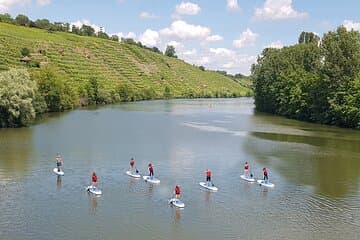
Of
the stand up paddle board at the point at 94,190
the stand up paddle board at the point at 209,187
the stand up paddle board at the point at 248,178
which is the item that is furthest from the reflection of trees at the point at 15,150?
the stand up paddle board at the point at 248,178

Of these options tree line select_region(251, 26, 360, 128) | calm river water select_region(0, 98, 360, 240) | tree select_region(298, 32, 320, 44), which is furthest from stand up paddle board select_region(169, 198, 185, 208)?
tree select_region(298, 32, 320, 44)

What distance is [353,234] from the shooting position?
31.4 meters

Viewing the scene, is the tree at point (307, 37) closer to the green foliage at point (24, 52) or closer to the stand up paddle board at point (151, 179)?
the green foliage at point (24, 52)

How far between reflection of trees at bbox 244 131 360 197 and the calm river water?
4.7 inches

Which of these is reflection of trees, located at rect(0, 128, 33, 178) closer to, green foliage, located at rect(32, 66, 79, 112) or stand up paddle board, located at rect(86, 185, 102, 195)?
stand up paddle board, located at rect(86, 185, 102, 195)

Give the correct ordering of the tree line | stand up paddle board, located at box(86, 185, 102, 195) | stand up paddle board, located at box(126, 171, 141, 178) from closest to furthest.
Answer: stand up paddle board, located at box(86, 185, 102, 195), stand up paddle board, located at box(126, 171, 141, 178), the tree line

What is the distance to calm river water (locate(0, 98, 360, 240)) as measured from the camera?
1251 inches

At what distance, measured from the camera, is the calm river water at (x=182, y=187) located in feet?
104

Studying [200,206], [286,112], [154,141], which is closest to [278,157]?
[154,141]

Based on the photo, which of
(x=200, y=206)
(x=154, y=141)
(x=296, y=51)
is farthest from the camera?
(x=296, y=51)

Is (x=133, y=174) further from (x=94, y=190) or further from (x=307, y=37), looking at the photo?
(x=307, y=37)

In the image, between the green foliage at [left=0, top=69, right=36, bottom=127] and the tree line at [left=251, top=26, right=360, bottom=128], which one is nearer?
the green foliage at [left=0, top=69, right=36, bottom=127]

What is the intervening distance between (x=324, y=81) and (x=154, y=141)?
46.8 metres

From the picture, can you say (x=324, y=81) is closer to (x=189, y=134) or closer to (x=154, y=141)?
(x=189, y=134)
